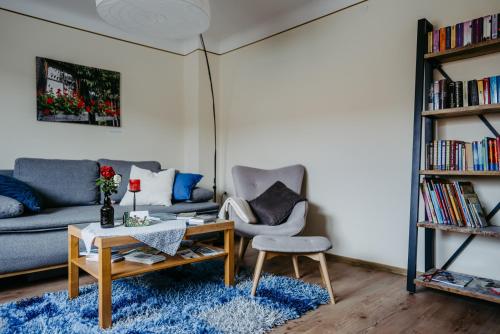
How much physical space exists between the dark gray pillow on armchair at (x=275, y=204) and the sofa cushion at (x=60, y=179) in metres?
1.53

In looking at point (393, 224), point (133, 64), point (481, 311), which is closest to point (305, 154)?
point (393, 224)

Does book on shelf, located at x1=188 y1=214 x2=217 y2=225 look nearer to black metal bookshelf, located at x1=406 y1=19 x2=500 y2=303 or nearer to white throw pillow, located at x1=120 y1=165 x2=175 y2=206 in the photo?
white throw pillow, located at x1=120 y1=165 x2=175 y2=206

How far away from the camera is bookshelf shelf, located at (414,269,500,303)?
201cm

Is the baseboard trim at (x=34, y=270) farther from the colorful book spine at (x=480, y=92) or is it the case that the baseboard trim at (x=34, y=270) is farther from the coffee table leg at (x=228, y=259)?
the colorful book spine at (x=480, y=92)

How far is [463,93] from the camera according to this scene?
227cm

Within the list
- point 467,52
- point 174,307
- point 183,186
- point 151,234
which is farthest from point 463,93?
point 183,186

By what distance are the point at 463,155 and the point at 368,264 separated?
4.01ft

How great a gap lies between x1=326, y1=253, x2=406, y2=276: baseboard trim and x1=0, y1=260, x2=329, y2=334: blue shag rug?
2.57ft

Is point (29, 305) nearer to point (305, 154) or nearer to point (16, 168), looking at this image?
point (16, 168)

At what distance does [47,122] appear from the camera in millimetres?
3434

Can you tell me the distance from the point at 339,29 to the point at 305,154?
122cm

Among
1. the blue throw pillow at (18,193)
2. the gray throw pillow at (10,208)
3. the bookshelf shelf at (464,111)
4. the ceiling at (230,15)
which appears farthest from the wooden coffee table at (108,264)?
the ceiling at (230,15)

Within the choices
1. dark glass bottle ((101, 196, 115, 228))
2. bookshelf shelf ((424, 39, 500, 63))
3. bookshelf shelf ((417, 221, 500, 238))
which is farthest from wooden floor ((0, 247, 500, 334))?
bookshelf shelf ((424, 39, 500, 63))

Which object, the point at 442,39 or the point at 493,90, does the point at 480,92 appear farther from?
the point at 442,39
